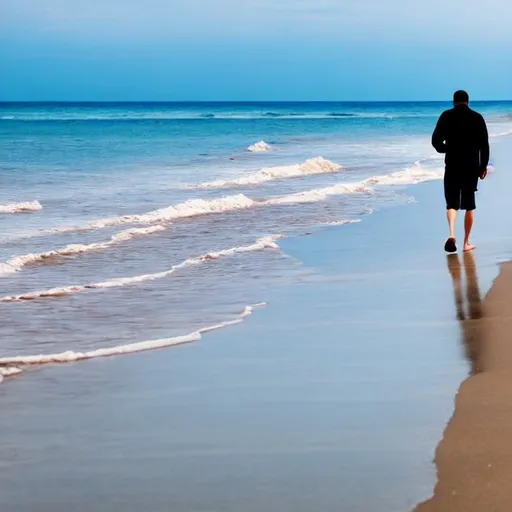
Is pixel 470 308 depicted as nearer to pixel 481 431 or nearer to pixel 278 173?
pixel 481 431

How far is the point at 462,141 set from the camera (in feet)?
33.7

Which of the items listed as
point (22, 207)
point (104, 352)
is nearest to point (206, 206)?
point (22, 207)

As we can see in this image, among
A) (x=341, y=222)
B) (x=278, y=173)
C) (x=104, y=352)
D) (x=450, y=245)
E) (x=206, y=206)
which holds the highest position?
(x=278, y=173)

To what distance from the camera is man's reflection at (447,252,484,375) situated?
5824mm

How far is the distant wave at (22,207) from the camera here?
663 inches

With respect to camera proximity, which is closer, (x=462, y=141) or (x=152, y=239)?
(x=462, y=141)

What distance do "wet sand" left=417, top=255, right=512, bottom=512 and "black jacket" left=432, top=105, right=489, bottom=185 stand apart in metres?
3.55

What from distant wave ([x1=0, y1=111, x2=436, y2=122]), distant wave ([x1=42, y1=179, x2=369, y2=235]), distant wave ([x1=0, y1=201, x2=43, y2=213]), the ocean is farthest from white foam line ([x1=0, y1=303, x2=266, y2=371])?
distant wave ([x1=0, y1=111, x2=436, y2=122])

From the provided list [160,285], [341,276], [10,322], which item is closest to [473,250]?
[341,276]

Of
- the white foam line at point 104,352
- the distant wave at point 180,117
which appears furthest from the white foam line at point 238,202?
the distant wave at point 180,117

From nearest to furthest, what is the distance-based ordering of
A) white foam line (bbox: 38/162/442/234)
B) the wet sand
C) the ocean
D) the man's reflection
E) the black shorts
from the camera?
the wet sand
the man's reflection
the ocean
the black shorts
white foam line (bbox: 38/162/442/234)

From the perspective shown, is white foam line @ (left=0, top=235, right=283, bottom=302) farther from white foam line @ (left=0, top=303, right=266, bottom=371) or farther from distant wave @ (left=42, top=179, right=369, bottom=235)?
distant wave @ (left=42, top=179, right=369, bottom=235)

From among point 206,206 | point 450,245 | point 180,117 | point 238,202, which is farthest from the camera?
point 180,117

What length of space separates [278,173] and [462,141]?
15.5m
